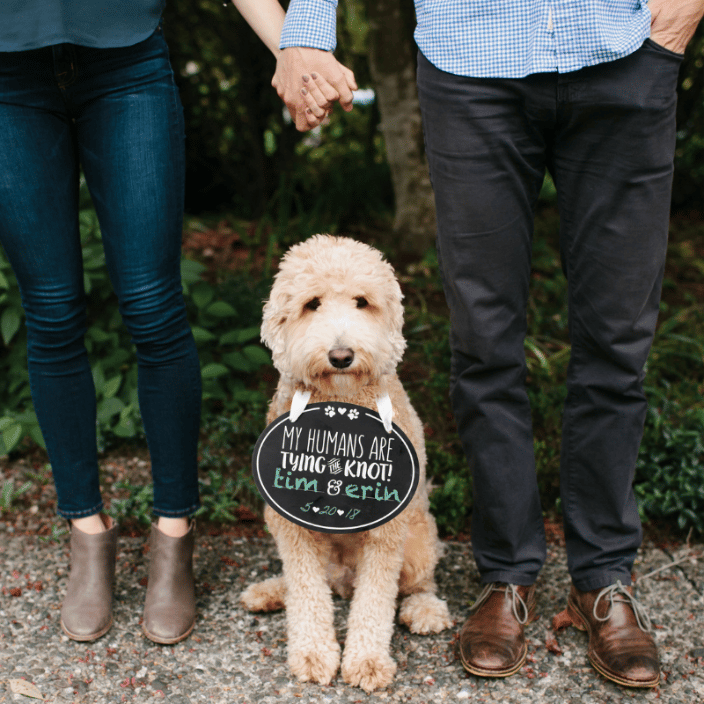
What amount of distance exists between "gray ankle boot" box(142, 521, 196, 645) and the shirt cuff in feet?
4.80

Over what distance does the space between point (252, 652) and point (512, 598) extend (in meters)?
0.78

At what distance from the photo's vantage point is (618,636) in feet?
6.48

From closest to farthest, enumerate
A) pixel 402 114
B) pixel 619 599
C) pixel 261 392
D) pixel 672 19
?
pixel 672 19 → pixel 619 599 → pixel 261 392 → pixel 402 114

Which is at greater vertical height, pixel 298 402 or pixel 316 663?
pixel 298 402

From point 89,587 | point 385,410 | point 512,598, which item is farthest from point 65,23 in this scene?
point 512,598

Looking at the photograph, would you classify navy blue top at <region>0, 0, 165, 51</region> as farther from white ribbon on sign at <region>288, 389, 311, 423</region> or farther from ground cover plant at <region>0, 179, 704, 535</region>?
ground cover plant at <region>0, 179, 704, 535</region>

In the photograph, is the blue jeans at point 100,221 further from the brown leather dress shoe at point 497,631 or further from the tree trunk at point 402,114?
the tree trunk at point 402,114

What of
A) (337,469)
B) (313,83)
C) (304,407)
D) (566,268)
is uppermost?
(313,83)

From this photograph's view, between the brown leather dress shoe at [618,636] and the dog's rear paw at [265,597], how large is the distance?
3.02 feet

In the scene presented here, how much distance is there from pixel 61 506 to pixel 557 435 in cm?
204

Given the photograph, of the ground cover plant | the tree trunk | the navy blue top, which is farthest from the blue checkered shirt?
the tree trunk

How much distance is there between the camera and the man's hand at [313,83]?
171 cm

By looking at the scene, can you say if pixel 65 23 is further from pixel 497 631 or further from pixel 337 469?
pixel 497 631

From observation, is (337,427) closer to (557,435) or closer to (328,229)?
(557,435)
